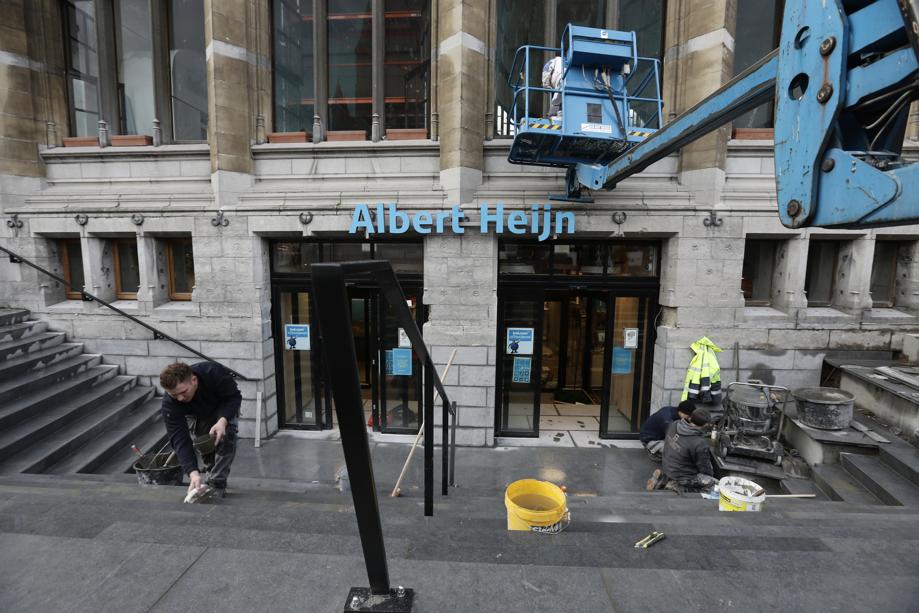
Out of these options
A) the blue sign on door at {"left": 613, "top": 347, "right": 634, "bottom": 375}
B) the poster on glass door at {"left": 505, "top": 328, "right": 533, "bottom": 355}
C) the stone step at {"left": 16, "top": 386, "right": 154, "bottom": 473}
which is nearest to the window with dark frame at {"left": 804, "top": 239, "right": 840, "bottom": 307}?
the blue sign on door at {"left": 613, "top": 347, "right": 634, "bottom": 375}

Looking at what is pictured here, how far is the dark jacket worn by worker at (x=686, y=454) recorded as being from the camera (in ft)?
18.2

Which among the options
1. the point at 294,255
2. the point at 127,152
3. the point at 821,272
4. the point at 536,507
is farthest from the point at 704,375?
the point at 127,152

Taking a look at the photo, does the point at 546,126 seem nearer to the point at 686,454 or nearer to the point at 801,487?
the point at 686,454

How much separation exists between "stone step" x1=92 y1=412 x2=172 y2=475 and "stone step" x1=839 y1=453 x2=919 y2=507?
29.4 feet

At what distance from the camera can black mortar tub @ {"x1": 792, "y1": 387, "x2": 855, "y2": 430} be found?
6008 millimetres

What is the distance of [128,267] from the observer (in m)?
8.69

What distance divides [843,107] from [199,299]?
9.13m

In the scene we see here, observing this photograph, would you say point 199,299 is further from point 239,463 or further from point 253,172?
point 239,463

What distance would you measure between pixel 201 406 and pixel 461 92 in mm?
6186

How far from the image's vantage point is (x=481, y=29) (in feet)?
24.1

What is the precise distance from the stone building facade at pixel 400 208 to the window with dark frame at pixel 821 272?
4 centimetres

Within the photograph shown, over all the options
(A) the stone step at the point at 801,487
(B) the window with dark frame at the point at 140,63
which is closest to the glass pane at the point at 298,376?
(B) the window with dark frame at the point at 140,63

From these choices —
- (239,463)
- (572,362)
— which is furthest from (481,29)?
(239,463)

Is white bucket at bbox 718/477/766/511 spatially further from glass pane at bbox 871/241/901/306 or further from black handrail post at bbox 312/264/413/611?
glass pane at bbox 871/241/901/306
